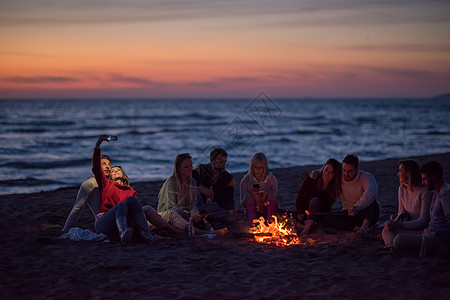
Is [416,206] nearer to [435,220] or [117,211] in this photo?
[435,220]

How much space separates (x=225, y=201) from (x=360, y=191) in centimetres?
211

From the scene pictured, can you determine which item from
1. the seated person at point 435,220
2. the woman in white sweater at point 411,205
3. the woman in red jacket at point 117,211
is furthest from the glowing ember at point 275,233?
the seated person at point 435,220

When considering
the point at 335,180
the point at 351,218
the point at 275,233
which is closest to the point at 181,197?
the point at 275,233

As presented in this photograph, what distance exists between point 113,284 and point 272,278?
1.65 metres

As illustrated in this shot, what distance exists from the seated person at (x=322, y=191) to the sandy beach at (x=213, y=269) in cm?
29

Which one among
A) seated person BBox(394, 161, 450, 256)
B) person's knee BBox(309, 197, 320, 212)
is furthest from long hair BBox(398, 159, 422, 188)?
person's knee BBox(309, 197, 320, 212)

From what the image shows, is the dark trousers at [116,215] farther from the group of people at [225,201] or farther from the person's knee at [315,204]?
the person's knee at [315,204]

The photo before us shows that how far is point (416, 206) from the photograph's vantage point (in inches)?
227

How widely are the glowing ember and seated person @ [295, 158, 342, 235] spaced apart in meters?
0.28

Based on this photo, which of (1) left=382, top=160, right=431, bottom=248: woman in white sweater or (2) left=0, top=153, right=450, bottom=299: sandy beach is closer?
(2) left=0, top=153, right=450, bottom=299: sandy beach

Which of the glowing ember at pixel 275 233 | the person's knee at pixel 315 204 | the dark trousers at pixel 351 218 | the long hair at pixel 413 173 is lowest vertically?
the glowing ember at pixel 275 233

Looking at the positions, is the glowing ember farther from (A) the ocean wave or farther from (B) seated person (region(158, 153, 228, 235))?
(A) the ocean wave

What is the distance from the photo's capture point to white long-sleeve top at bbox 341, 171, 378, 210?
21.2ft

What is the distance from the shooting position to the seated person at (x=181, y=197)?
670 cm
